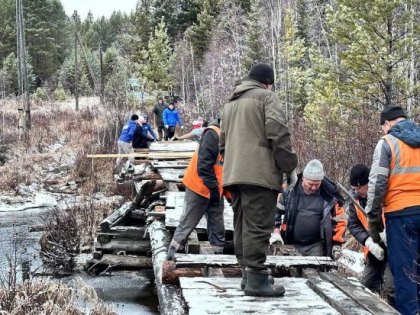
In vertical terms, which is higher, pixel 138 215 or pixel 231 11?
pixel 231 11

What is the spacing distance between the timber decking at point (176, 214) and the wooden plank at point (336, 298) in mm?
2963

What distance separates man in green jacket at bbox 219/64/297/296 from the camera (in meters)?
4.23

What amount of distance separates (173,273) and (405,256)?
1.98 metres

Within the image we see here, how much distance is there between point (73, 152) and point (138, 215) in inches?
499

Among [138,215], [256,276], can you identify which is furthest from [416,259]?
[138,215]

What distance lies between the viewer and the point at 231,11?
34.5 m

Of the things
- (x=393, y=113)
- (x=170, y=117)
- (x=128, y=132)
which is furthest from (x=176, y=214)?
(x=170, y=117)

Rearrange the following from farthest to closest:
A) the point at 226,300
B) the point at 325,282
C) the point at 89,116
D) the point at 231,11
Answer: the point at 231,11
the point at 89,116
the point at 325,282
the point at 226,300

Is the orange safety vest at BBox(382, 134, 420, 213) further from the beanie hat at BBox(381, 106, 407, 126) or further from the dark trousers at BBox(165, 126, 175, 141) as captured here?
the dark trousers at BBox(165, 126, 175, 141)

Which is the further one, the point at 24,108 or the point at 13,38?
the point at 13,38

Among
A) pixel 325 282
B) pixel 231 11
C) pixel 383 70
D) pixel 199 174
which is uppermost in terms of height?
pixel 231 11

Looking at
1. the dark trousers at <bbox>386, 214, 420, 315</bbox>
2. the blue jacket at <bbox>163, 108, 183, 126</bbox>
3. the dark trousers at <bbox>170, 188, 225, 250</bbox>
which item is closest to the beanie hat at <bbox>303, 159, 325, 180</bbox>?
the dark trousers at <bbox>386, 214, 420, 315</bbox>

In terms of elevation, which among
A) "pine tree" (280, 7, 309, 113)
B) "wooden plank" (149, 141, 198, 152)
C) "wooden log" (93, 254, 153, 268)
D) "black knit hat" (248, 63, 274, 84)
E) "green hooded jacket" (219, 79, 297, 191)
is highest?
"pine tree" (280, 7, 309, 113)

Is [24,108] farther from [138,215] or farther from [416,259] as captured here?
[416,259]
